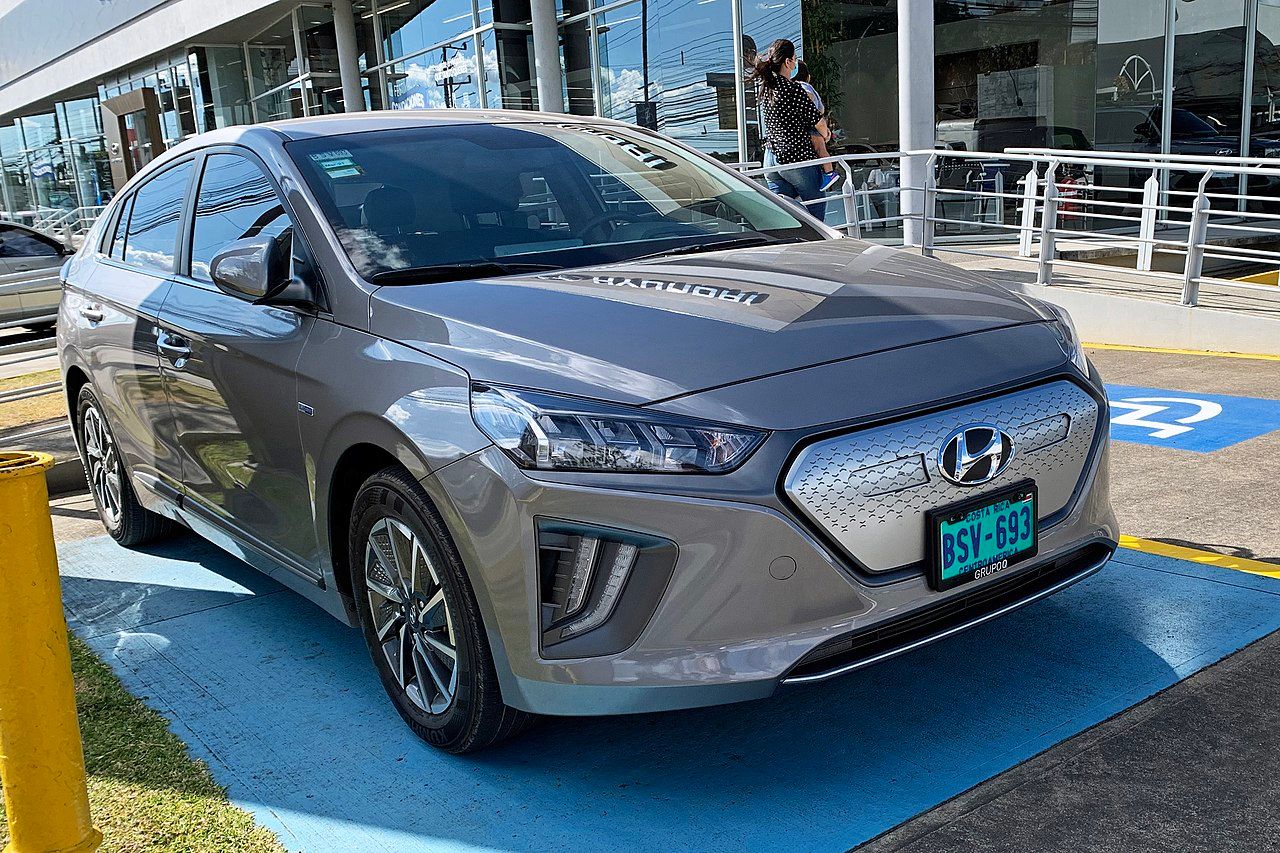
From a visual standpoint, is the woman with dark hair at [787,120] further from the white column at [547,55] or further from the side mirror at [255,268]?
the white column at [547,55]

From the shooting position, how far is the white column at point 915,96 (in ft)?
37.2

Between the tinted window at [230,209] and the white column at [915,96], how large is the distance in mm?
Answer: 8213

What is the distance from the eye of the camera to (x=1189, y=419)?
239 inches

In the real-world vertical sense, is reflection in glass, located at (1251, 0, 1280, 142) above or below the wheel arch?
above

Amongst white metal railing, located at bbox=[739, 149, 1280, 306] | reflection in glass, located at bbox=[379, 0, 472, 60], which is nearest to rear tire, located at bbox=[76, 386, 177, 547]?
white metal railing, located at bbox=[739, 149, 1280, 306]

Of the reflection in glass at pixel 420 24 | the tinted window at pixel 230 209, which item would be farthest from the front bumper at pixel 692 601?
the reflection in glass at pixel 420 24

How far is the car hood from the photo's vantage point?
8.86 ft

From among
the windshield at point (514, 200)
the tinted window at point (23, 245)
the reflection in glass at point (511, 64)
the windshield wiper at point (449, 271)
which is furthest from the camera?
the reflection in glass at point (511, 64)

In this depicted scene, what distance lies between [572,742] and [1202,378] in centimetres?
543

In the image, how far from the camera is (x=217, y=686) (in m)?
3.76

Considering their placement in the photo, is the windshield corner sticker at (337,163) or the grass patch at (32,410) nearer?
the windshield corner sticker at (337,163)

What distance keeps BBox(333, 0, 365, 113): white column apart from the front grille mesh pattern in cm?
2244

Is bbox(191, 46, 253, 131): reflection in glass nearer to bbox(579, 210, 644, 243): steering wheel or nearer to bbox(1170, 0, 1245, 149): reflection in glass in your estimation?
bbox(1170, 0, 1245, 149): reflection in glass

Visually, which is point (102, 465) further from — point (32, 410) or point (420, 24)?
point (420, 24)
